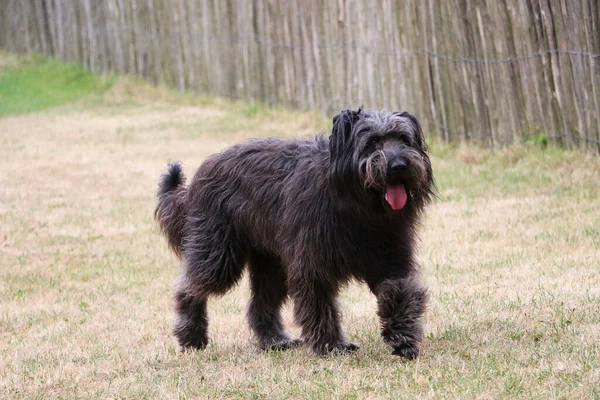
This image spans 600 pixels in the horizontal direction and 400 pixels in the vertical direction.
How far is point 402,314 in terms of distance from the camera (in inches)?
233

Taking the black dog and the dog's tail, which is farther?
the dog's tail

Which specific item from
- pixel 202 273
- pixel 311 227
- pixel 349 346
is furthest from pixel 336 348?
pixel 202 273

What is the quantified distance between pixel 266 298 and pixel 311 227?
1.24 m

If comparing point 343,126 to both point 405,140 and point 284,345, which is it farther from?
point 284,345

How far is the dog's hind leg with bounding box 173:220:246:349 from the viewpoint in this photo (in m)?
6.92

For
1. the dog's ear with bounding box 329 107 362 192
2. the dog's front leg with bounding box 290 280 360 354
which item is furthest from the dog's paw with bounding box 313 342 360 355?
the dog's ear with bounding box 329 107 362 192

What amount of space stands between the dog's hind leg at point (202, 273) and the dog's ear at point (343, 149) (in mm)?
1244

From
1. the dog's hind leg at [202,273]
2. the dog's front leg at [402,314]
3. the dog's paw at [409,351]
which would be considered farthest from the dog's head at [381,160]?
the dog's hind leg at [202,273]

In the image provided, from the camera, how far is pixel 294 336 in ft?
24.7

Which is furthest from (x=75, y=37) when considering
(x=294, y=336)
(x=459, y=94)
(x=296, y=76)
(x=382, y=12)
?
(x=294, y=336)

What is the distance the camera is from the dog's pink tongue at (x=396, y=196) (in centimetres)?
579

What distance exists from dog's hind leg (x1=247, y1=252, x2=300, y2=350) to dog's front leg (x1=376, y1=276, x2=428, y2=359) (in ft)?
4.31

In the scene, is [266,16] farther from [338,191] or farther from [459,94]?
[338,191]

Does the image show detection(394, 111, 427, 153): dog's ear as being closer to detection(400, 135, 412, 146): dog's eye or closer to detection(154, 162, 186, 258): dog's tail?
detection(400, 135, 412, 146): dog's eye
